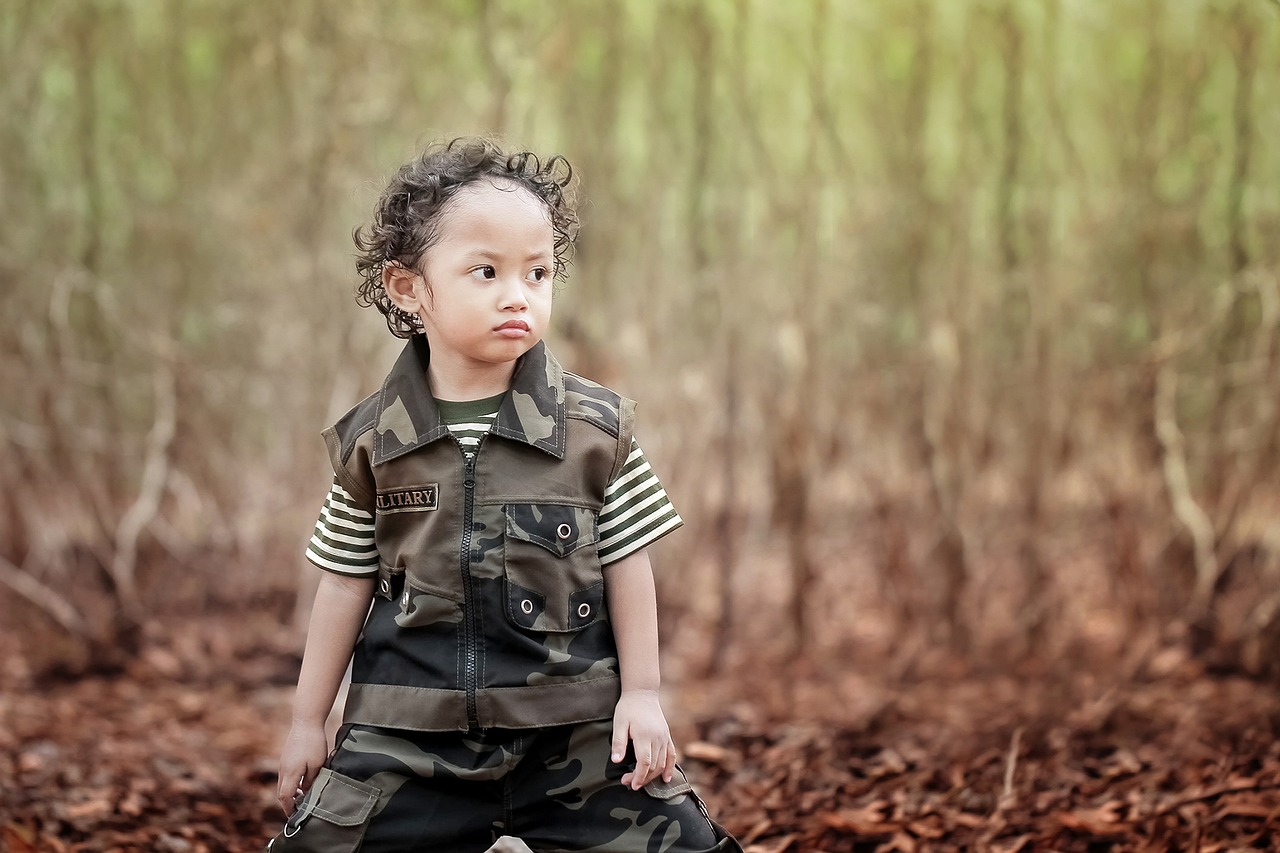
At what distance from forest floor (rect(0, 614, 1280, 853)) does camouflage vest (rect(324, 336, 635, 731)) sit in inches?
45.8

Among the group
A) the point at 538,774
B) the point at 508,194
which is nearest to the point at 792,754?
the point at 538,774

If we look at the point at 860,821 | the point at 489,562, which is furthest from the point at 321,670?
the point at 860,821

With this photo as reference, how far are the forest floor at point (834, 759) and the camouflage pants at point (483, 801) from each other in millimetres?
1045

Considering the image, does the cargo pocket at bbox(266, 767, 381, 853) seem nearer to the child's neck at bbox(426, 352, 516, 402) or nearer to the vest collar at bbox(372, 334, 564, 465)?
the vest collar at bbox(372, 334, 564, 465)

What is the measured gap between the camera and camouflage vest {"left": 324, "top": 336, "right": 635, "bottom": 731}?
1.91 m

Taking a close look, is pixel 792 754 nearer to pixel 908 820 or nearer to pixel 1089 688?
pixel 908 820

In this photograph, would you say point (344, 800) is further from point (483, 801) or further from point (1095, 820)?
point (1095, 820)

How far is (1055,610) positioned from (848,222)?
5.26ft

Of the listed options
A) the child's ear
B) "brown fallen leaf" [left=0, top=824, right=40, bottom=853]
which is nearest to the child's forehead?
the child's ear

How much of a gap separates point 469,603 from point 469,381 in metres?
0.36

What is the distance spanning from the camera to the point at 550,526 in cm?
193

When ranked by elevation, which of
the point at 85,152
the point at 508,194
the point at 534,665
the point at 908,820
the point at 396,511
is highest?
the point at 85,152

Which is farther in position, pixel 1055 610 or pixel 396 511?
pixel 1055 610

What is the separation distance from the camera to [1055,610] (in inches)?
180
